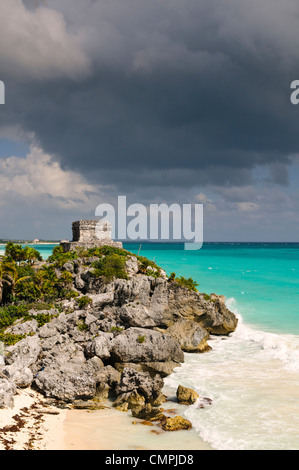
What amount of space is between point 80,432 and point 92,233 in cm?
2532

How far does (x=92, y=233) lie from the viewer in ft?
113

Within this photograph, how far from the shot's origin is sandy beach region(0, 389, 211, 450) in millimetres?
9516

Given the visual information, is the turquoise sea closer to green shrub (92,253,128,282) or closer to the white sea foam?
the white sea foam

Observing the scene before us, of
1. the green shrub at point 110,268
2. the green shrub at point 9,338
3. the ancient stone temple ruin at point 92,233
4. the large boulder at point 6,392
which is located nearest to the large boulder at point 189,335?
the green shrub at point 110,268

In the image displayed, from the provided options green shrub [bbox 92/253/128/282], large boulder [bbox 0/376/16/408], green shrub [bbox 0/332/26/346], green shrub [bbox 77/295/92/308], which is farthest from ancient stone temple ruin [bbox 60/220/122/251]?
large boulder [bbox 0/376/16/408]

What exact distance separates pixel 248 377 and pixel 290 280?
134ft

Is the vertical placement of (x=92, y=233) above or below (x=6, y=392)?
above

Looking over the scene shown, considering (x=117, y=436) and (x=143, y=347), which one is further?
(x=143, y=347)

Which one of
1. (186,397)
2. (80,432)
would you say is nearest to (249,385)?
(186,397)

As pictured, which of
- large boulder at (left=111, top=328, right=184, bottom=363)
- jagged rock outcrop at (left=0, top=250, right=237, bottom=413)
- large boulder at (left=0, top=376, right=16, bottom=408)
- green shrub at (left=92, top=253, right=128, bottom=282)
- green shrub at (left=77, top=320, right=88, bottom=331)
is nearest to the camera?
large boulder at (left=0, top=376, right=16, bottom=408)

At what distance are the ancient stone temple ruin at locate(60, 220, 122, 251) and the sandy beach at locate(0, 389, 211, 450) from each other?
73.4 feet

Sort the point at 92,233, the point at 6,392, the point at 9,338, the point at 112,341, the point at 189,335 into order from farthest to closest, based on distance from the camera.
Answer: the point at 92,233 < the point at 189,335 < the point at 9,338 < the point at 112,341 < the point at 6,392

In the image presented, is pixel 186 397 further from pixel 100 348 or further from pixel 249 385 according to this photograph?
pixel 100 348

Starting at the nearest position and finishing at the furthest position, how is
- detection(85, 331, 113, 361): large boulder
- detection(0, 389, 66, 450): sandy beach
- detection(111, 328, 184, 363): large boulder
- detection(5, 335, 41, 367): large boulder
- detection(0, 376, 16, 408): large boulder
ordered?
detection(0, 389, 66, 450): sandy beach, detection(0, 376, 16, 408): large boulder, detection(5, 335, 41, 367): large boulder, detection(85, 331, 113, 361): large boulder, detection(111, 328, 184, 363): large boulder
